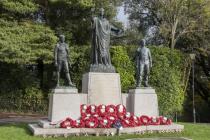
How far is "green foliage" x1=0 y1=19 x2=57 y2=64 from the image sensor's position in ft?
90.2

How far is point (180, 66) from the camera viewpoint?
101 feet

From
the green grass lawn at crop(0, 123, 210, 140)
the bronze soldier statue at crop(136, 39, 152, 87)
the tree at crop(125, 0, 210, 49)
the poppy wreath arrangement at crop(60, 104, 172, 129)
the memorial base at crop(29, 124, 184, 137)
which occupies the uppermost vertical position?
the tree at crop(125, 0, 210, 49)

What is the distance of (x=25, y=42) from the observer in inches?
1115

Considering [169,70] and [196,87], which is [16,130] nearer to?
[169,70]

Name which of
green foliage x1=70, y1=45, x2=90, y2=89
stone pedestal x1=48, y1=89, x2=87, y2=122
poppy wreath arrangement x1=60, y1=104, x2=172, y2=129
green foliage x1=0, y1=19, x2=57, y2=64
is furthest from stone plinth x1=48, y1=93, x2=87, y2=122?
green foliage x1=70, y1=45, x2=90, y2=89

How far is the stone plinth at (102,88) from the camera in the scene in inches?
682

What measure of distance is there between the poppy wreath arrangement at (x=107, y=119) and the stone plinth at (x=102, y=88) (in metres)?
0.58

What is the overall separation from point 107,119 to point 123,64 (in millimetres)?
14104

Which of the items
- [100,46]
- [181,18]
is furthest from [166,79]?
[100,46]

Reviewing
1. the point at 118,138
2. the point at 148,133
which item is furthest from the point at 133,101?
the point at 118,138

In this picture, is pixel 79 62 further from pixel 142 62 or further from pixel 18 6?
pixel 142 62

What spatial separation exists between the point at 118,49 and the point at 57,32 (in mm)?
4823

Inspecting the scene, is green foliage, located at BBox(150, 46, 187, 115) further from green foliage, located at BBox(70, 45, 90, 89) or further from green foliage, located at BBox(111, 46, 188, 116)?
green foliage, located at BBox(70, 45, 90, 89)

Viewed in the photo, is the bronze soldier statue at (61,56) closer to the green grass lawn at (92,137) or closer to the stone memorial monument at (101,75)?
the stone memorial monument at (101,75)
